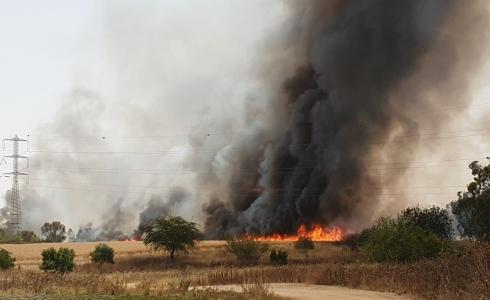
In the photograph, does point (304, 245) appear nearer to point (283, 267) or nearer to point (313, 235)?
point (313, 235)

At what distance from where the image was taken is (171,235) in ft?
Result: 228

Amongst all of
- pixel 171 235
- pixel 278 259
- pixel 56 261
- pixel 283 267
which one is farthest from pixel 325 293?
pixel 171 235

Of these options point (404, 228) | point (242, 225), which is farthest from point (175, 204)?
point (404, 228)

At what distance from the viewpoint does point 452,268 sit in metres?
25.1

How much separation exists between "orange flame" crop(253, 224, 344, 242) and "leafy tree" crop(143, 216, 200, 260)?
42935 mm

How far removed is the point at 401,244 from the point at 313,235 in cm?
7971

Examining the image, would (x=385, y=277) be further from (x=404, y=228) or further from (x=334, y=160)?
(x=334, y=160)

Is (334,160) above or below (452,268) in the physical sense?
above

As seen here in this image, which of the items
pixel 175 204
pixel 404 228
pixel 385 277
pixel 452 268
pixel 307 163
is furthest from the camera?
pixel 175 204

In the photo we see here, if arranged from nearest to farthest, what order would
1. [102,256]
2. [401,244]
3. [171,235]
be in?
[401,244]
[102,256]
[171,235]

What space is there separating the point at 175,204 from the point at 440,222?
100890 millimetres

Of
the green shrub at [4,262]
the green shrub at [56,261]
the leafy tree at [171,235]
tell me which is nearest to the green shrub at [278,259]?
the leafy tree at [171,235]

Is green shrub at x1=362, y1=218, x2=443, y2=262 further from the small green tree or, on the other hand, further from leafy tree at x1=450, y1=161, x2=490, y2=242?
the small green tree

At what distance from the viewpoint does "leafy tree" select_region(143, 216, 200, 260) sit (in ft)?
227
